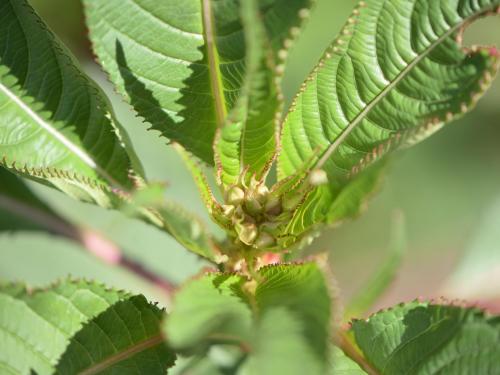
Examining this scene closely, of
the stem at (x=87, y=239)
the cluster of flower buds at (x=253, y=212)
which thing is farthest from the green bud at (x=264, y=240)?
the stem at (x=87, y=239)

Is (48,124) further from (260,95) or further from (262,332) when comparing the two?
(262,332)

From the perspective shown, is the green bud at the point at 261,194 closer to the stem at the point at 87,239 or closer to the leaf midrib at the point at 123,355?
the leaf midrib at the point at 123,355

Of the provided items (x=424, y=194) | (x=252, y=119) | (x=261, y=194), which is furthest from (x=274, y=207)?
(x=424, y=194)

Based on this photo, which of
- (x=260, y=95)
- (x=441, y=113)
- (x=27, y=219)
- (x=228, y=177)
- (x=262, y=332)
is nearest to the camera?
(x=262, y=332)

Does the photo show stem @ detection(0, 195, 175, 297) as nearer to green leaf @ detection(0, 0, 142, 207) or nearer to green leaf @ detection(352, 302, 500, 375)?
green leaf @ detection(0, 0, 142, 207)

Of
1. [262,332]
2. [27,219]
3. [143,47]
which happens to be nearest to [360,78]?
[143,47]

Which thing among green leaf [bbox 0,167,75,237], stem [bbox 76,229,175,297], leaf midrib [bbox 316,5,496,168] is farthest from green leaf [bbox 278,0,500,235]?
green leaf [bbox 0,167,75,237]

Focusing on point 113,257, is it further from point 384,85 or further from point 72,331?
point 384,85
